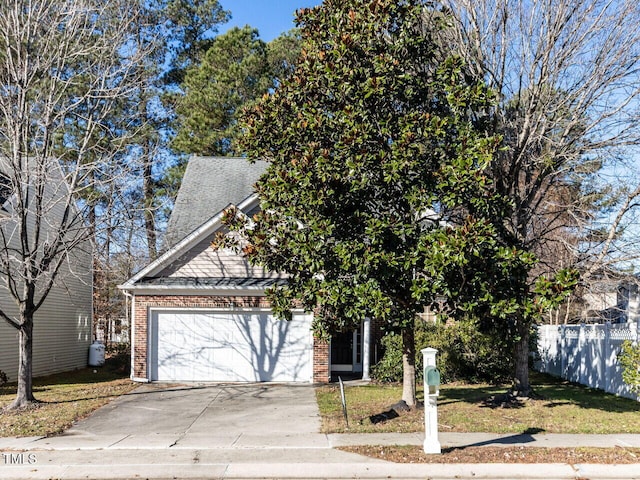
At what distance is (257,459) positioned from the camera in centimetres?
916

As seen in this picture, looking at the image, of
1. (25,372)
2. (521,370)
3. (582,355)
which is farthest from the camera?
(582,355)

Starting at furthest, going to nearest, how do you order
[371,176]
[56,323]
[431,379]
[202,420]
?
[56,323] → [202,420] → [371,176] → [431,379]

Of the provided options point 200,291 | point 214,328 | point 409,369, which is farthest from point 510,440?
point 200,291

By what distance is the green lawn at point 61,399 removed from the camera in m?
11.5

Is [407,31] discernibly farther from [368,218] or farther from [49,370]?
[49,370]

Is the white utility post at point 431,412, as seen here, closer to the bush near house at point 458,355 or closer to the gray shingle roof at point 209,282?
the bush near house at point 458,355

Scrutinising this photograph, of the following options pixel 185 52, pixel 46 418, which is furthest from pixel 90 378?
pixel 185 52

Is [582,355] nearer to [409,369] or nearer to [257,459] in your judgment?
[409,369]

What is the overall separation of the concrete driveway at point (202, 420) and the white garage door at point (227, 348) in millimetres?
729

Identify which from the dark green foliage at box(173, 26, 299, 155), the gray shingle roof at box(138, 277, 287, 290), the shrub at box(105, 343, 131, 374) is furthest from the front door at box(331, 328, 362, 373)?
the dark green foliage at box(173, 26, 299, 155)

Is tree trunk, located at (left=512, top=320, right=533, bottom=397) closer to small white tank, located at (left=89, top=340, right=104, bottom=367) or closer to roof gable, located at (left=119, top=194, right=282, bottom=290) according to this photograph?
roof gable, located at (left=119, top=194, right=282, bottom=290)

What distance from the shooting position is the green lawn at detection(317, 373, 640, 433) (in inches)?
440

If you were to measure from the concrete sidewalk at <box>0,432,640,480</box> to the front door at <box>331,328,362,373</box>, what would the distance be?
9.34m

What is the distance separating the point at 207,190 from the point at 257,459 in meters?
13.2
